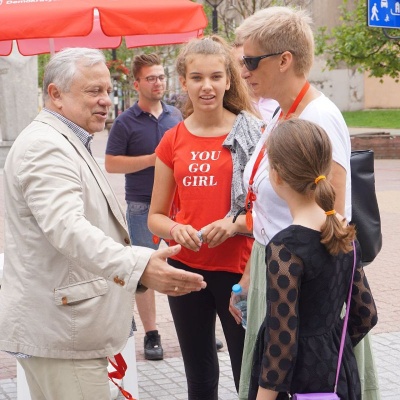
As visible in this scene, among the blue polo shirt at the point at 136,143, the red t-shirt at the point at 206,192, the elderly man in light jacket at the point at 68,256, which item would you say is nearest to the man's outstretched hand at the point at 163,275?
the elderly man in light jacket at the point at 68,256

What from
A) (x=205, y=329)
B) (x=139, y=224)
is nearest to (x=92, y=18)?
(x=139, y=224)

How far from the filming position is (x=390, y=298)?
8008mm

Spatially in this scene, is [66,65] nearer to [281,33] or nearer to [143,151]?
[281,33]

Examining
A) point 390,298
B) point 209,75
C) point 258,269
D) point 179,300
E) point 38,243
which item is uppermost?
point 209,75

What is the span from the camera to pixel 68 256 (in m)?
2.96

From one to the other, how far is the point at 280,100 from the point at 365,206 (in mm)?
580

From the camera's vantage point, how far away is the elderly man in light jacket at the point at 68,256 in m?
2.94

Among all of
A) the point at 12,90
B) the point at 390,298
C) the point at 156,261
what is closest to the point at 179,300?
the point at 156,261

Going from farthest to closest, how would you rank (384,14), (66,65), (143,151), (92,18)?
(384,14)
(143,151)
(92,18)
(66,65)

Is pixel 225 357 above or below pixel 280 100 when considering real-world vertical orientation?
below

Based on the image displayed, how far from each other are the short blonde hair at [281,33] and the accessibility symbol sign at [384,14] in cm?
685

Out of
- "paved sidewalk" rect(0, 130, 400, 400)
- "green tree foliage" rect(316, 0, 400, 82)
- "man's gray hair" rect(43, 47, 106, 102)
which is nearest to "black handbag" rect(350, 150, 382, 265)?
"man's gray hair" rect(43, 47, 106, 102)

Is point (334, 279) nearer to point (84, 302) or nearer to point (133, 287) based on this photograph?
point (133, 287)

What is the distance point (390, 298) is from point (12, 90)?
10348mm
